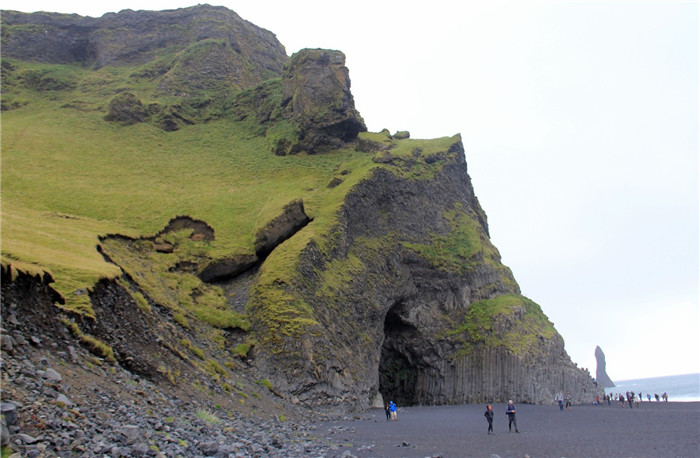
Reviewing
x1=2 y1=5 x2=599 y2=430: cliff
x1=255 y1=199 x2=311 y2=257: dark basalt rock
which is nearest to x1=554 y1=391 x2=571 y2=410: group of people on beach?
x1=2 y1=5 x2=599 y2=430: cliff

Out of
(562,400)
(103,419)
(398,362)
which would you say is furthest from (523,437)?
(398,362)

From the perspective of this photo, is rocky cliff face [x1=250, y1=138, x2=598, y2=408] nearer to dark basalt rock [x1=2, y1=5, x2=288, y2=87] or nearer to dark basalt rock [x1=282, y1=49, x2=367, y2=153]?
dark basalt rock [x1=282, y1=49, x2=367, y2=153]

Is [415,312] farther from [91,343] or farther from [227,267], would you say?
[91,343]

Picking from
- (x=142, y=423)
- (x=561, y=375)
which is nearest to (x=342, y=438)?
(x=142, y=423)

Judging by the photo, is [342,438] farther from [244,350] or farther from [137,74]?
[137,74]

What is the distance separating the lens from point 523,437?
25.1 meters

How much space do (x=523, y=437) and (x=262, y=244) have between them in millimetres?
28264

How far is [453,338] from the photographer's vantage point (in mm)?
53812

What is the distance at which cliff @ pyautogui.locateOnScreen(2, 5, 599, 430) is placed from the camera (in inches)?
1155

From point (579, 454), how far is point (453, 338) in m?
34.4

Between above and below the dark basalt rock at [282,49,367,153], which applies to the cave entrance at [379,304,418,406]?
below

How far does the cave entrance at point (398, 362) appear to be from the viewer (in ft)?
179

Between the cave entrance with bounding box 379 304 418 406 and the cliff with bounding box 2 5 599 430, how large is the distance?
21 cm

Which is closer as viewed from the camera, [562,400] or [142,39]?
[562,400]
